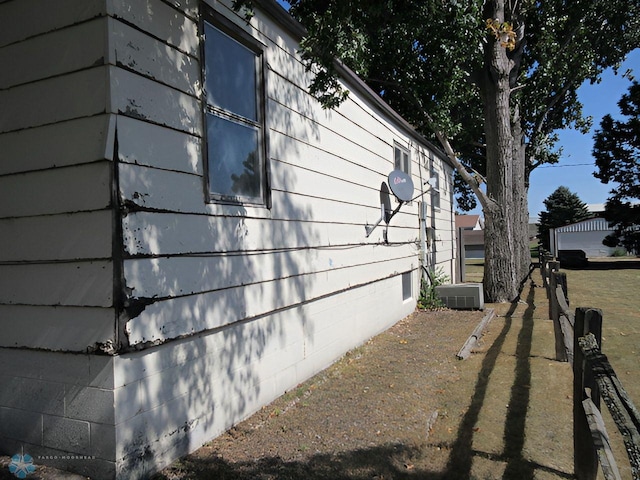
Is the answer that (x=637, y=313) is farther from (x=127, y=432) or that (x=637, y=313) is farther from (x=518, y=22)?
(x=127, y=432)

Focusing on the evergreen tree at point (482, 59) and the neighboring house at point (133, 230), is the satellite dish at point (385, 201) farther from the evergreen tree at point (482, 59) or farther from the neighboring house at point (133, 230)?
the neighboring house at point (133, 230)

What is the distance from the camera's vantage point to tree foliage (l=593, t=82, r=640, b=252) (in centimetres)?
2394

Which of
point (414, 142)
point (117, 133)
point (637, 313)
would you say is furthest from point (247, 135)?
point (637, 313)

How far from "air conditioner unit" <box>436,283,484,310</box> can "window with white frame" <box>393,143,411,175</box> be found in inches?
116

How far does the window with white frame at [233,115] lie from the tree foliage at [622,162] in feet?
84.2

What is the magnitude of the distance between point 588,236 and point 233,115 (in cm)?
4837

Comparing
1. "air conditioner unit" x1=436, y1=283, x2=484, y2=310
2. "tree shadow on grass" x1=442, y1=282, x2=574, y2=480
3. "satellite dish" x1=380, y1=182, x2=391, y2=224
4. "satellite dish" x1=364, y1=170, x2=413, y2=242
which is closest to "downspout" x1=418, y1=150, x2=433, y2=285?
"air conditioner unit" x1=436, y1=283, x2=484, y2=310

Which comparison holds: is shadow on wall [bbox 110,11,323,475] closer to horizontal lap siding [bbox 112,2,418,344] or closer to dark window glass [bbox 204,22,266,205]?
horizontal lap siding [bbox 112,2,418,344]

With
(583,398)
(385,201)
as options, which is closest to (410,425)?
(583,398)

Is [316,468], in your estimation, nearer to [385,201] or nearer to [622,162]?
[385,201]

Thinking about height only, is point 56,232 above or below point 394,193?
below

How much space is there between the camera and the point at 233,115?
411cm

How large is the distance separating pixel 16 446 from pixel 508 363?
5503 millimetres

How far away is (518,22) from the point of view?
12.8 meters
